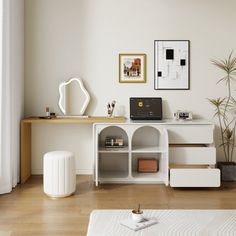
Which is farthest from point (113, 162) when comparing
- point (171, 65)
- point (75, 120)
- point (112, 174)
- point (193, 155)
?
point (171, 65)

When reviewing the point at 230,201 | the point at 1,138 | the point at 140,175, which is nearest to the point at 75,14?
the point at 1,138

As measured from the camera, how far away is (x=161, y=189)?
4.09 meters

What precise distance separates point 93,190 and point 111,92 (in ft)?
4.02

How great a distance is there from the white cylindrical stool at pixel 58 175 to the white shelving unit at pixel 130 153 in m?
0.45

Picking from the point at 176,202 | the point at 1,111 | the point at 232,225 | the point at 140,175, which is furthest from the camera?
the point at 140,175

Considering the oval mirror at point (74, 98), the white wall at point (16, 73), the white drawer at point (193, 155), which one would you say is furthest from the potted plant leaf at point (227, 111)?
the white wall at point (16, 73)

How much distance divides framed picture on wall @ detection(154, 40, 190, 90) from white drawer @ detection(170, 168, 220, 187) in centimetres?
110

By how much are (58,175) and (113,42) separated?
1.77 meters

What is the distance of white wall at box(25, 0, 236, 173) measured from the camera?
15.1ft

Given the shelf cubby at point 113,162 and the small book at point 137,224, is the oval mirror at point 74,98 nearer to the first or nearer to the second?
the shelf cubby at point 113,162

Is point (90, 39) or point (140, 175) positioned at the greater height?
point (90, 39)

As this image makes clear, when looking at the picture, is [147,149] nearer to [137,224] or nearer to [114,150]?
[114,150]

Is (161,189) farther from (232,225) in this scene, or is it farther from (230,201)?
(232,225)

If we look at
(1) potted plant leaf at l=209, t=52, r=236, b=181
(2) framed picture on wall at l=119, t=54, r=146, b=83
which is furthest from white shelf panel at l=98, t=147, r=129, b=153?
(1) potted plant leaf at l=209, t=52, r=236, b=181
